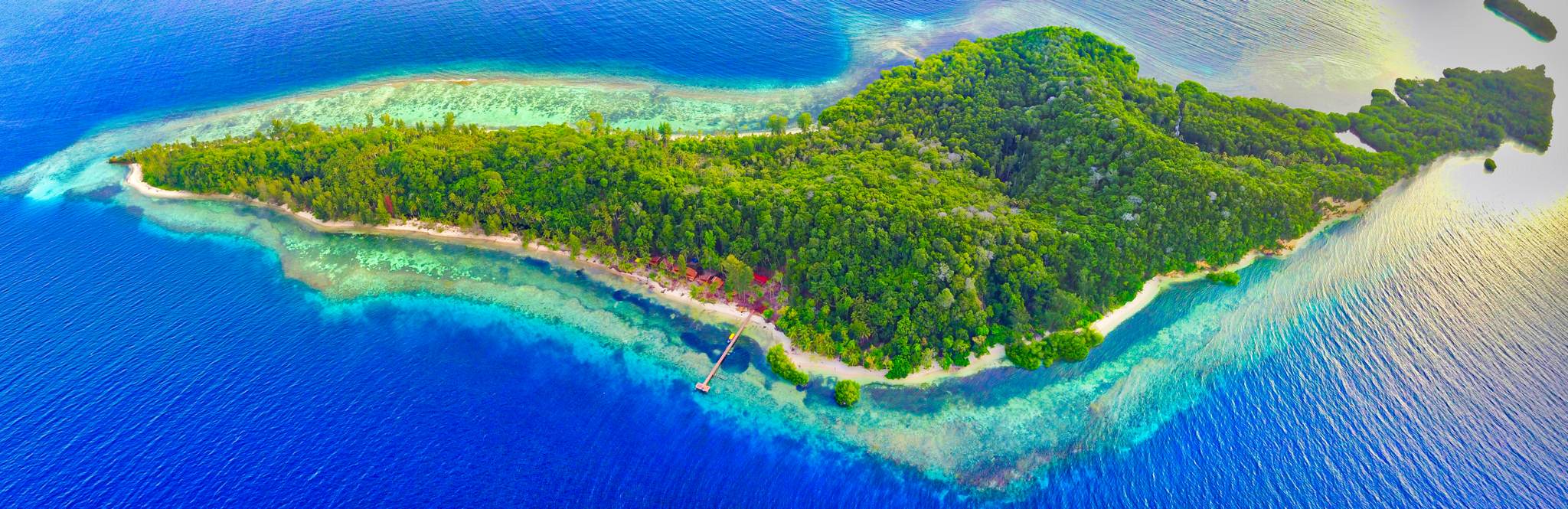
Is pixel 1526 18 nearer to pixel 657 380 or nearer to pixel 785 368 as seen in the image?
pixel 785 368

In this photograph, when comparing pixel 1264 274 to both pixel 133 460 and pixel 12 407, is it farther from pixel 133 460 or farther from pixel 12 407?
pixel 12 407

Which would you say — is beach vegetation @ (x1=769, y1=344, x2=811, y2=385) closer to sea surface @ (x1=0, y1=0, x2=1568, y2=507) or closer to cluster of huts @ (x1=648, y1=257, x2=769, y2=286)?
sea surface @ (x1=0, y1=0, x2=1568, y2=507)

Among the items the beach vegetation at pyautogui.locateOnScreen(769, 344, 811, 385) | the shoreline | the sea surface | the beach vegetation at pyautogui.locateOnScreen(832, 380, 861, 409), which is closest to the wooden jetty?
the shoreline

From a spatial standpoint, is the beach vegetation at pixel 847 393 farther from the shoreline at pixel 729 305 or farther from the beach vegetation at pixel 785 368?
the beach vegetation at pixel 785 368

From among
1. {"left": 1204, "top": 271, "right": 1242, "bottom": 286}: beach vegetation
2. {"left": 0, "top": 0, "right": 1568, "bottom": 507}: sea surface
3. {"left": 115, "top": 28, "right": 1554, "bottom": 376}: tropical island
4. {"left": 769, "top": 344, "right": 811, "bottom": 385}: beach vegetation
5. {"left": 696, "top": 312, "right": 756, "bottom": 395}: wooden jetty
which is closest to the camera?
{"left": 0, "top": 0, "right": 1568, "bottom": 507}: sea surface

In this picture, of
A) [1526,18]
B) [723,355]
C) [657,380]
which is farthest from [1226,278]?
[1526,18]

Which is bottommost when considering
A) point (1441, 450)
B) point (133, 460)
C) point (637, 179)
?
point (133, 460)

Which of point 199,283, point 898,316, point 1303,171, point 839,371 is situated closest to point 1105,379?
point 898,316
